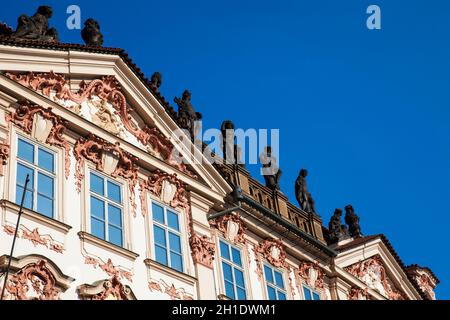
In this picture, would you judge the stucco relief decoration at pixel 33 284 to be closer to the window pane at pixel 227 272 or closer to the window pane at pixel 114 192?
the window pane at pixel 114 192

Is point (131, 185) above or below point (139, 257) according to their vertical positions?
above

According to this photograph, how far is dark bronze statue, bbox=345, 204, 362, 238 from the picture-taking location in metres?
30.2

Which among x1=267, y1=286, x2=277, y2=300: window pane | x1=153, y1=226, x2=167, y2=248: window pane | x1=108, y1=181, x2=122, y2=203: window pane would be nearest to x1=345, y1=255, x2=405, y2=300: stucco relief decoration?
x1=267, y1=286, x2=277, y2=300: window pane

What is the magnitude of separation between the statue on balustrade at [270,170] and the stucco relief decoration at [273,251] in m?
2.32

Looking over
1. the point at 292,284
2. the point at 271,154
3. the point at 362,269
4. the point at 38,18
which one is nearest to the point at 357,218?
the point at 362,269

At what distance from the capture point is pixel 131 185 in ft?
Result: 66.1

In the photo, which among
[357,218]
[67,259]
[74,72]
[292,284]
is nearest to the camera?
[67,259]

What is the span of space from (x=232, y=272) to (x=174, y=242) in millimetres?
2159

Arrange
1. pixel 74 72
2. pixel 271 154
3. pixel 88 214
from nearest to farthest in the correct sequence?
1. pixel 88 214
2. pixel 74 72
3. pixel 271 154

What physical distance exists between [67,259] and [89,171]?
8.55 ft

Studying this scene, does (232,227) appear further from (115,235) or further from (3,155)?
(3,155)

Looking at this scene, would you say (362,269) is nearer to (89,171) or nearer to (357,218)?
(357,218)

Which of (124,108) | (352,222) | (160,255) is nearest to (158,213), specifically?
(160,255)

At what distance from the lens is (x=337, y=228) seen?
28.5 metres
